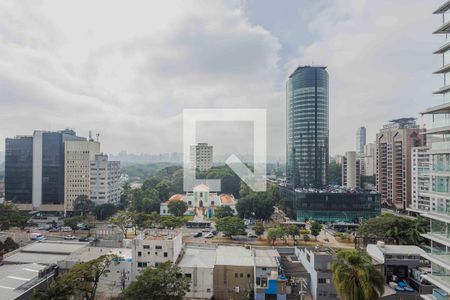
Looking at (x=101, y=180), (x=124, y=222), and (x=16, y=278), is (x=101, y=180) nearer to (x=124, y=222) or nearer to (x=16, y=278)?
(x=124, y=222)

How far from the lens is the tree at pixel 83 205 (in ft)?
46.4

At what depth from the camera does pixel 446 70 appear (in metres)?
3.58

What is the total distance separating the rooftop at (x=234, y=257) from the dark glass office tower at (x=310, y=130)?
1028 cm

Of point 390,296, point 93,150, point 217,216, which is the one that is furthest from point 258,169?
point 93,150

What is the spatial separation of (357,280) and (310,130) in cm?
1408

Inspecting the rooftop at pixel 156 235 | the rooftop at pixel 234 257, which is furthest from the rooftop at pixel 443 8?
the rooftop at pixel 156 235

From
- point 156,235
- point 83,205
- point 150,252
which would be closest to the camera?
point 150,252

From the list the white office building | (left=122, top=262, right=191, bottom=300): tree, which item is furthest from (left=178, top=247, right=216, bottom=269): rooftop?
(left=122, top=262, right=191, bottom=300): tree

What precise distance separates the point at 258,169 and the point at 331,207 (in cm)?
443

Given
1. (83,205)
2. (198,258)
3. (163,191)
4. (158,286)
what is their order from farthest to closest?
(163,191) → (83,205) → (198,258) → (158,286)

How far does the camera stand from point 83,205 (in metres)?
14.2

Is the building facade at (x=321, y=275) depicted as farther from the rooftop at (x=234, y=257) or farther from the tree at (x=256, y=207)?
the tree at (x=256, y=207)

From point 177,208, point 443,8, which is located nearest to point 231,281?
point 443,8

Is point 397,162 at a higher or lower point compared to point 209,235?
higher
